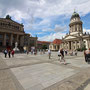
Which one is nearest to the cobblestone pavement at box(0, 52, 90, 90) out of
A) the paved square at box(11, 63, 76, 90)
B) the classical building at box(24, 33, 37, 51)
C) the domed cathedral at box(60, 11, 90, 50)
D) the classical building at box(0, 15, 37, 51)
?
the paved square at box(11, 63, 76, 90)

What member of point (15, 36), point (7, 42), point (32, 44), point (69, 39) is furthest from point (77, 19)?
point (7, 42)

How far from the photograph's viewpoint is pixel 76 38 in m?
69.4

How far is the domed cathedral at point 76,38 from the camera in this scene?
220 ft

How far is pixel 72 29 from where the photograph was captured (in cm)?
A: 8019

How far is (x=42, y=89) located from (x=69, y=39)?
253 ft

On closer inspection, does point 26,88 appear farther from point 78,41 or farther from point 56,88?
point 78,41

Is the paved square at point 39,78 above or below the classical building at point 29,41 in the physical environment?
below

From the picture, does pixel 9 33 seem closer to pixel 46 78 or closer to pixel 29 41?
pixel 29 41

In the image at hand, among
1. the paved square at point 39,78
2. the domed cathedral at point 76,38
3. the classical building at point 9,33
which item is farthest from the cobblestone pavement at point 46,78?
the domed cathedral at point 76,38

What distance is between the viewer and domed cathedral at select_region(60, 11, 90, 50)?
66938mm

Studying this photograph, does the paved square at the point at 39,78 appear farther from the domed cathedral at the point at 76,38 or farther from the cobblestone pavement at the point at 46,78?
the domed cathedral at the point at 76,38

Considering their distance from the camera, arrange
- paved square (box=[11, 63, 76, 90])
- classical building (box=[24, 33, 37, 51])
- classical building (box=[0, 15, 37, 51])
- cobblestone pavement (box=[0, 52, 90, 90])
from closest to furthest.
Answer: cobblestone pavement (box=[0, 52, 90, 90])
paved square (box=[11, 63, 76, 90])
classical building (box=[0, 15, 37, 51])
classical building (box=[24, 33, 37, 51])

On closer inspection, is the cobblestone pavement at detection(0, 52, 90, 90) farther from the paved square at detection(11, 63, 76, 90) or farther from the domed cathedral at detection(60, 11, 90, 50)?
the domed cathedral at detection(60, 11, 90, 50)

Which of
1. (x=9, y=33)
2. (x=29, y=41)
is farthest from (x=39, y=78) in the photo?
(x=29, y=41)
